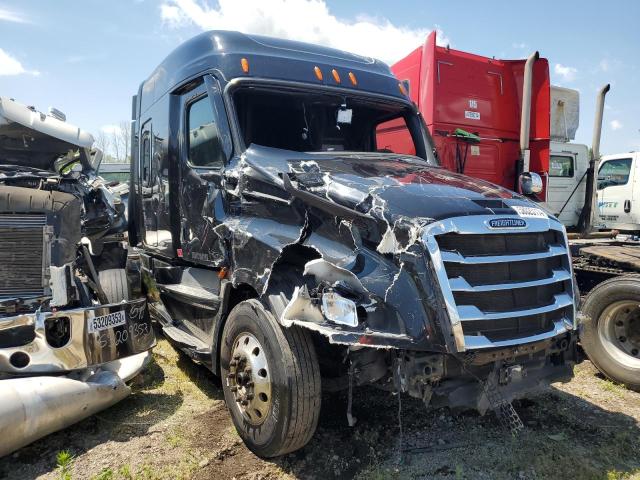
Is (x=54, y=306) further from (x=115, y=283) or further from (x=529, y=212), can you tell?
(x=529, y=212)

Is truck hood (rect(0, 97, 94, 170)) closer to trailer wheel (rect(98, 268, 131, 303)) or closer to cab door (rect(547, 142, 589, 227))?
trailer wheel (rect(98, 268, 131, 303))

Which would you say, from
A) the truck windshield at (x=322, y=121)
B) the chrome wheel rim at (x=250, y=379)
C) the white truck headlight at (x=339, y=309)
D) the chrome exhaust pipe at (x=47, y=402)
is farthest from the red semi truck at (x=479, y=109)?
the chrome exhaust pipe at (x=47, y=402)

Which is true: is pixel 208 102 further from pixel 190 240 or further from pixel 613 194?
pixel 613 194

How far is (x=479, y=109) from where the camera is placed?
A: 7.10 m

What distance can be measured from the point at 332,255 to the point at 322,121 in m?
1.82

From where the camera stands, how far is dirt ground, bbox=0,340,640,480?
3.21 meters

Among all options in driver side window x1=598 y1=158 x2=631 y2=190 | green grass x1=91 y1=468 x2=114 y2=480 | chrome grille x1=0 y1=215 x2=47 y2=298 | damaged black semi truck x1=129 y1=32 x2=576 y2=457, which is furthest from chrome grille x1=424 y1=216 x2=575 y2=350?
driver side window x1=598 y1=158 x2=631 y2=190

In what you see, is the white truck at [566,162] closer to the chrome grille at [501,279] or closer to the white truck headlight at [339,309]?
the chrome grille at [501,279]

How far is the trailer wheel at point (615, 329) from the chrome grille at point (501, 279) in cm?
186

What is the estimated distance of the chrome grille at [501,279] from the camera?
106 inches

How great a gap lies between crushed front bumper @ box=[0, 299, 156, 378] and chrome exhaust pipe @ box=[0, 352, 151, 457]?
15cm

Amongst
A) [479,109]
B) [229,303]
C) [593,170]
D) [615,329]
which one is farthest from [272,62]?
[593,170]

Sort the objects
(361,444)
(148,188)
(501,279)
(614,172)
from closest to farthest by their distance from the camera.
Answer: (501,279), (361,444), (148,188), (614,172)

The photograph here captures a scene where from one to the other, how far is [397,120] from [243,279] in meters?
2.40
